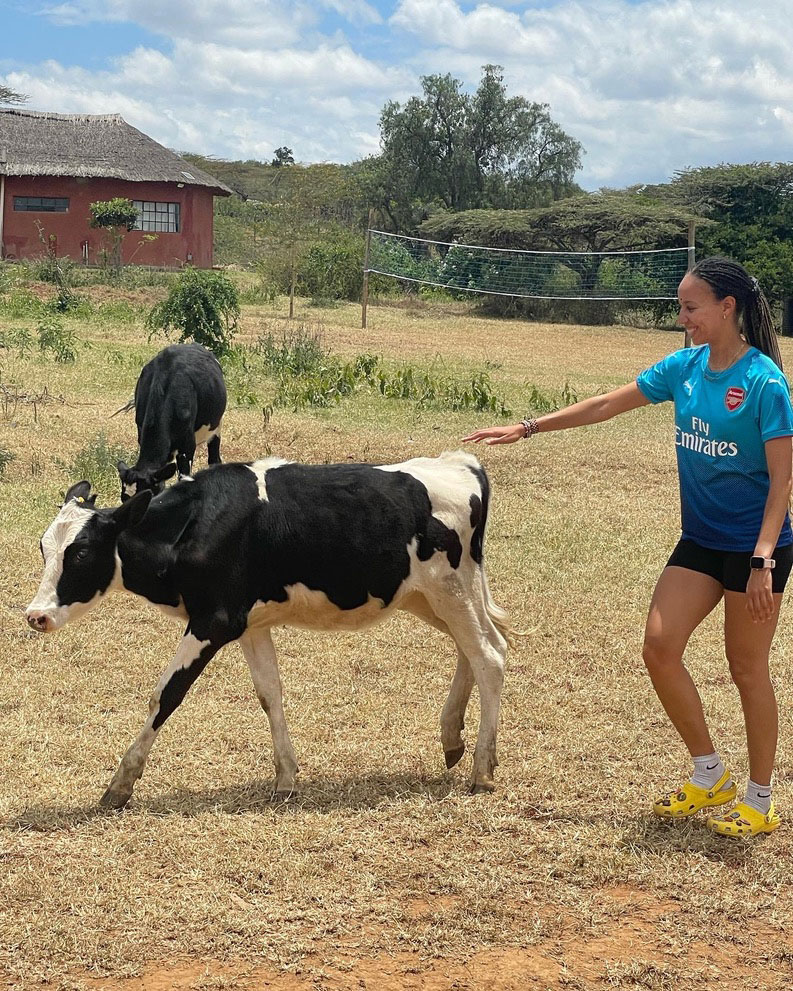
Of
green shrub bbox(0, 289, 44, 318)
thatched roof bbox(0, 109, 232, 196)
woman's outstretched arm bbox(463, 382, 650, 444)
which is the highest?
thatched roof bbox(0, 109, 232, 196)

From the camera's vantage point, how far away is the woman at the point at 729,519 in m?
4.55

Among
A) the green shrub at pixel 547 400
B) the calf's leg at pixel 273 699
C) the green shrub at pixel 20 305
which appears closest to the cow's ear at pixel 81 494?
the calf's leg at pixel 273 699

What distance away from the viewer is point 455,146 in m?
48.1

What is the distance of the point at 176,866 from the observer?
4.42m

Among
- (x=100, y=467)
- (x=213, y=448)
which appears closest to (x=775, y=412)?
(x=100, y=467)

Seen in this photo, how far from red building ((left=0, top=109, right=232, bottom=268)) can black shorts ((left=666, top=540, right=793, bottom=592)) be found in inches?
1304

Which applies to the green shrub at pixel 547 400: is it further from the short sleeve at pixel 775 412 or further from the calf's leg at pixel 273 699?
the short sleeve at pixel 775 412

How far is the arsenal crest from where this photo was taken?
4590 millimetres

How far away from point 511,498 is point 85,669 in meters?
5.09

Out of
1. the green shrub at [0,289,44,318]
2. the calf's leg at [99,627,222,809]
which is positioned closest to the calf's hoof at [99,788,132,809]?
the calf's leg at [99,627,222,809]

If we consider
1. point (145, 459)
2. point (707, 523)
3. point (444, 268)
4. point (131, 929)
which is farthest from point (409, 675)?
point (444, 268)

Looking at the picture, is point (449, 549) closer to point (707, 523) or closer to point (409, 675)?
point (707, 523)

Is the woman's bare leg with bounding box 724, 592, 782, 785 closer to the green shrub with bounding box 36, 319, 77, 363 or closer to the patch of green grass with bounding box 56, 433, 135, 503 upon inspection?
the patch of green grass with bounding box 56, 433, 135, 503

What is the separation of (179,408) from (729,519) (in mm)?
6664
